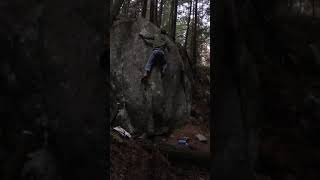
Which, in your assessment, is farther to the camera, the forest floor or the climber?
the climber

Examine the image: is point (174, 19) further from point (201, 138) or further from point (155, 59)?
point (201, 138)

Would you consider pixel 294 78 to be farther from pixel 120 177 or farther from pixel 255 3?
pixel 120 177

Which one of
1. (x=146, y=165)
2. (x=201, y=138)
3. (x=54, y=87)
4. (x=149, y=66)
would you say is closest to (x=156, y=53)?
(x=149, y=66)

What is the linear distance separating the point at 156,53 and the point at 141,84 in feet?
3.60

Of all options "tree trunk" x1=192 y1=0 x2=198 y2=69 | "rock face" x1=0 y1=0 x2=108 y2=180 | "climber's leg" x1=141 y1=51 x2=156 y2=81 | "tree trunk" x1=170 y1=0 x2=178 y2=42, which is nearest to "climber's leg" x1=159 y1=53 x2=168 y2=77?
"climber's leg" x1=141 y1=51 x2=156 y2=81

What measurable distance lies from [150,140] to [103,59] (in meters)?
8.33

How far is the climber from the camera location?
11.4 meters

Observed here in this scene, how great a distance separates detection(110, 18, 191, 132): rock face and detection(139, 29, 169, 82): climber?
18 cm

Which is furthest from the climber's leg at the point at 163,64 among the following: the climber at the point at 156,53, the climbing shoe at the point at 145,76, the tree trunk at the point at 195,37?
the tree trunk at the point at 195,37

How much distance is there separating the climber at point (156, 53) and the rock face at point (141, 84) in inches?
7.1

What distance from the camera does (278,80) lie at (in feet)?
6.70

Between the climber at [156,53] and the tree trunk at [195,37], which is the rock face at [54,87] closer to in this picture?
the climber at [156,53]

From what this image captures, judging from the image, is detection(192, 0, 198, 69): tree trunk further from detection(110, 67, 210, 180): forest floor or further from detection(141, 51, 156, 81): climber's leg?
detection(110, 67, 210, 180): forest floor

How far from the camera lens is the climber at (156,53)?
11406 millimetres
